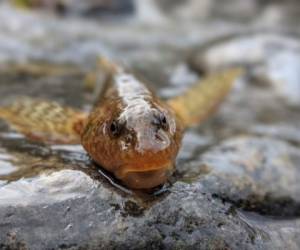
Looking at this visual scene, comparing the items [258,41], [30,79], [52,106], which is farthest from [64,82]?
[258,41]

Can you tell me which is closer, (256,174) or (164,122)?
(164,122)

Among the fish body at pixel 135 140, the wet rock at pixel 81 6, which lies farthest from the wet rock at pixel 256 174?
the wet rock at pixel 81 6

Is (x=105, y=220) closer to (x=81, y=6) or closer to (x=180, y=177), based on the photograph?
(x=180, y=177)

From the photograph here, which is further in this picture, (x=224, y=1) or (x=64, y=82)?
(x=224, y=1)

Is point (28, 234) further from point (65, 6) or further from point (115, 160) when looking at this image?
point (65, 6)

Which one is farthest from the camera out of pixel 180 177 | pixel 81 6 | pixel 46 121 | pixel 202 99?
pixel 81 6

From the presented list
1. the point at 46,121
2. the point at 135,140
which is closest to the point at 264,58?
the point at 46,121

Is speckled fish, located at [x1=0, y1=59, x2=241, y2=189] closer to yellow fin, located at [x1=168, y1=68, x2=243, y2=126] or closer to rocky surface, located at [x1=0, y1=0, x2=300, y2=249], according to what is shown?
rocky surface, located at [x1=0, y1=0, x2=300, y2=249]
